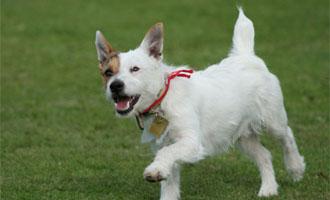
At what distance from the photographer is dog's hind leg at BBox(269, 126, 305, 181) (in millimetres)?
9609

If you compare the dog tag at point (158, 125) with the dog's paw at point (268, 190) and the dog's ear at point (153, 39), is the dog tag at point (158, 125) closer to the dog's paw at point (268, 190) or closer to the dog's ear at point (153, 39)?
the dog's ear at point (153, 39)

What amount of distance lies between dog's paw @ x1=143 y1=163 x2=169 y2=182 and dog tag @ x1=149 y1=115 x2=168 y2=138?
70 centimetres

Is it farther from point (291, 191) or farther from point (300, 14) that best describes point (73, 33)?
point (291, 191)

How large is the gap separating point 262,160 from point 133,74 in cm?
246

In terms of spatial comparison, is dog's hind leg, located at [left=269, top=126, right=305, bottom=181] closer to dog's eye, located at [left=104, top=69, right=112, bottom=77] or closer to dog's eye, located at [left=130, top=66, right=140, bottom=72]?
dog's eye, located at [left=130, top=66, right=140, bottom=72]

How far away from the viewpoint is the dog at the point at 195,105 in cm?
776

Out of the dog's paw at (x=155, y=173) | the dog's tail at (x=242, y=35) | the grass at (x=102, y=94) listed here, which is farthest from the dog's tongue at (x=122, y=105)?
the dog's tail at (x=242, y=35)

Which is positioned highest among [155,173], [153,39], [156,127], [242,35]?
[153,39]

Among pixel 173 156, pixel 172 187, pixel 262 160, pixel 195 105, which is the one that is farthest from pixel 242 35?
pixel 173 156

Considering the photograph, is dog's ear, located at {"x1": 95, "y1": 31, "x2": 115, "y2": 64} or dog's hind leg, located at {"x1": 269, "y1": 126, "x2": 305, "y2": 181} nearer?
dog's ear, located at {"x1": 95, "y1": 31, "x2": 115, "y2": 64}

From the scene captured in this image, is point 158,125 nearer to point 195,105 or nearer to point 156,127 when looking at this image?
point 156,127

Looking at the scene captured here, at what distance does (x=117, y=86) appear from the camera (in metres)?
7.58

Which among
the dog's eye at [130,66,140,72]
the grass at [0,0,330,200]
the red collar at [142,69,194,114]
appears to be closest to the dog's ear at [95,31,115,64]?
the dog's eye at [130,66,140,72]

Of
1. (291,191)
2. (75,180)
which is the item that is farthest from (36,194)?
(291,191)
